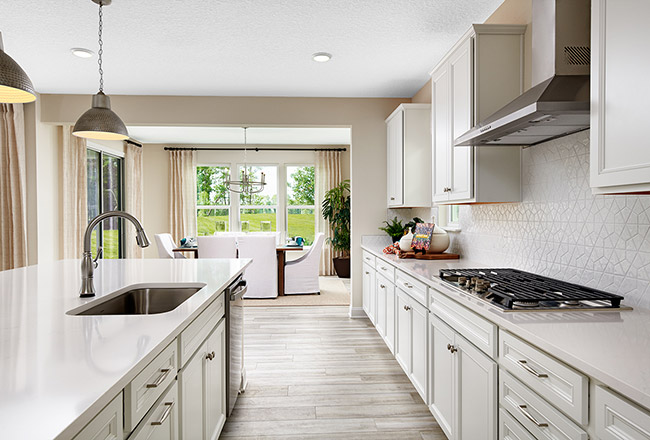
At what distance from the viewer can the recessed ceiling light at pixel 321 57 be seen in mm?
3480

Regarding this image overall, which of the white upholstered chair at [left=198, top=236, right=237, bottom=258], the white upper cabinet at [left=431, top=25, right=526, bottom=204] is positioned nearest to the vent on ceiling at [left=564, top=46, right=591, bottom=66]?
the white upper cabinet at [left=431, top=25, right=526, bottom=204]

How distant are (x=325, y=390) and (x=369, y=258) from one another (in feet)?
5.86

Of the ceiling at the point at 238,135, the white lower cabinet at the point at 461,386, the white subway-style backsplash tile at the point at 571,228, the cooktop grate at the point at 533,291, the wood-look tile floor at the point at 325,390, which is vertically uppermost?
the ceiling at the point at 238,135

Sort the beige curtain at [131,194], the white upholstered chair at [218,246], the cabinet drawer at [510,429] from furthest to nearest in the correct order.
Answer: the beige curtain at [131,194] → the white upholstered chair at [218,246] → the cabinet drawer at [510,429]

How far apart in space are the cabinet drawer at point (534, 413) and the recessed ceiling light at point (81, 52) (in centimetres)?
377

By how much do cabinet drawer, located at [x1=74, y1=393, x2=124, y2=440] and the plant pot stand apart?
670 cm

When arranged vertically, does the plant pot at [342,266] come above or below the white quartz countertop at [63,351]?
below

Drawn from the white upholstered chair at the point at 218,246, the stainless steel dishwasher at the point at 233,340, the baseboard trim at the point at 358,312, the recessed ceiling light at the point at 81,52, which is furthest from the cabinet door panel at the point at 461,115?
the white upholstered chair at the point at 218,246

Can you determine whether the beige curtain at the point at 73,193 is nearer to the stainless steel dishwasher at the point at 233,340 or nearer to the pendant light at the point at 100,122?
the pendant light at the point at 100,122

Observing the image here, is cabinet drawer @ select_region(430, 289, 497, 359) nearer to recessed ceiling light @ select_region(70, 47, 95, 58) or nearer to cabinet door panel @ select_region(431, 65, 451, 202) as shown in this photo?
cabinet door panel @ select_region(431, 65, 451, 202)

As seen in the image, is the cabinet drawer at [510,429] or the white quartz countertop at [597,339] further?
the cabinet drawer at [510,429]

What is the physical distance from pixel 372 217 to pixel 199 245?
2.45 meters

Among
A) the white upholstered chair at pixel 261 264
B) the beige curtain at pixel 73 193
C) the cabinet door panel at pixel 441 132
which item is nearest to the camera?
the cabinet door panel at pixel 441 132

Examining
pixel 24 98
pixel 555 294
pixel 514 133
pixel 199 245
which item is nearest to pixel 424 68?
pixel 514 133
